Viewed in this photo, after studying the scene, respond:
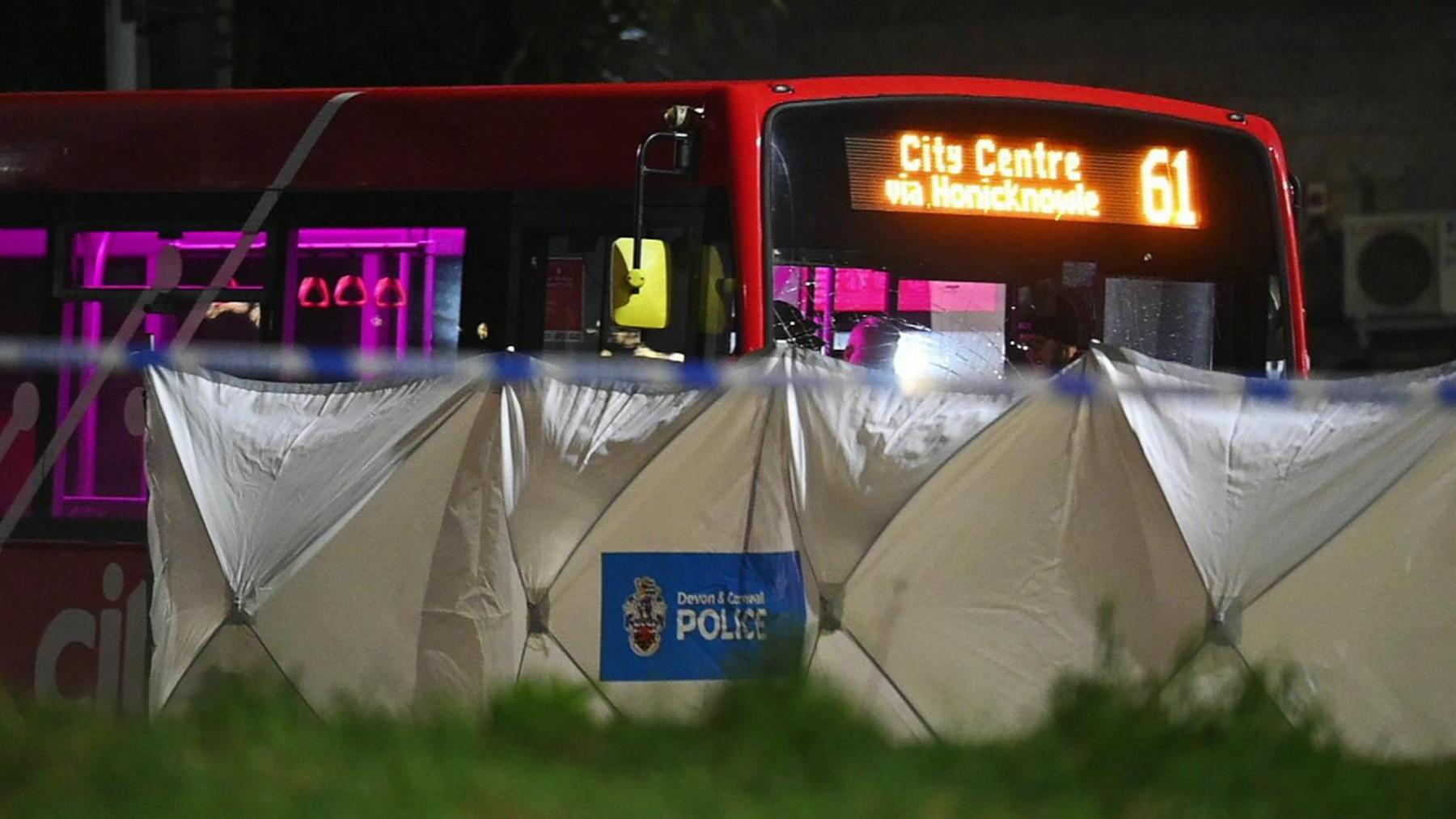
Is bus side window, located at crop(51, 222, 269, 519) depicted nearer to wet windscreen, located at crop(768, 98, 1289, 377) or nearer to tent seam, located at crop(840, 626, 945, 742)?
wet windscreen, located at crop(768, 98, 1289, 377)

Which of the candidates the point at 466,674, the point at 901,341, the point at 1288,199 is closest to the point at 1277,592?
the point at 466,674

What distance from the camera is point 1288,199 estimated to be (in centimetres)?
1012

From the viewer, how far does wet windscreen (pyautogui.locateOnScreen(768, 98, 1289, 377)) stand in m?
9.21

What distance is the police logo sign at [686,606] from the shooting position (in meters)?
6.38

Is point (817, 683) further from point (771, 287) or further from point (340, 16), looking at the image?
point (340, 16)

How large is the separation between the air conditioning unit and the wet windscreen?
1431 cm

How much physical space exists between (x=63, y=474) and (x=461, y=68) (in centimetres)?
699

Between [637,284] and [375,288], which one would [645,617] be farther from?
[375,288]

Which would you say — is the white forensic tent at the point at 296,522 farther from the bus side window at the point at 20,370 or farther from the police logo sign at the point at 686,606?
the bus side window at the point at 20,370

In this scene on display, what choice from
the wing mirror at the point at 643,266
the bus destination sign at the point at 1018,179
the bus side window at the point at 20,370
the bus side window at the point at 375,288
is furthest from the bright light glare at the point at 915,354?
the bus side window at the point at 20,370

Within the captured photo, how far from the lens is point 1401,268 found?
23.9 meters

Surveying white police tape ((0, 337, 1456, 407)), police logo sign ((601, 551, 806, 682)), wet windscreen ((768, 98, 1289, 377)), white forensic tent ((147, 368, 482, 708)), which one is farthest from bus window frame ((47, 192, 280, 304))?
police logo sign ((601, 551, 806, 682))

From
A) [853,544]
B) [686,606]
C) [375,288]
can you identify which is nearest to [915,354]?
[375,288]

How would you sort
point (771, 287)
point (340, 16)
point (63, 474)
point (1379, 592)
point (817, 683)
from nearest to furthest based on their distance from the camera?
point (817, 683), point (1379, 592), point (771, 287), point (63, 474), point (340, 16)
